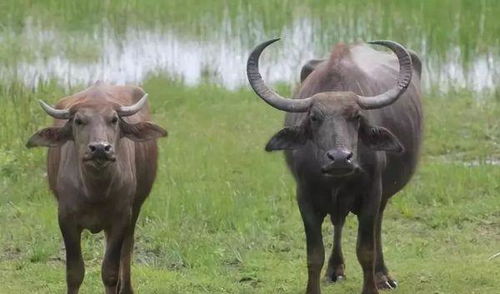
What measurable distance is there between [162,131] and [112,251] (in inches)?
28.0

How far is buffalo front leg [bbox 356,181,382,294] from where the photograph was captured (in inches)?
266

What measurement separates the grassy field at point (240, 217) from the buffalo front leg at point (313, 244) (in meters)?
0.58

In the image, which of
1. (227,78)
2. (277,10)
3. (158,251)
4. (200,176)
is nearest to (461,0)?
(277,10)

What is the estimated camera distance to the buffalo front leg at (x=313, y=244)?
6.80 meters

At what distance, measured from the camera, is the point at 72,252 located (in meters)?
6.52

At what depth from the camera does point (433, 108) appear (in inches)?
464

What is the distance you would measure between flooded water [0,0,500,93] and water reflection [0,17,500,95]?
0.5 inches

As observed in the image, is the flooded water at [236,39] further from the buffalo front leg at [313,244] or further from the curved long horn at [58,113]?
the curved long horn at [58,113]

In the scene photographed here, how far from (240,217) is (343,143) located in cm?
257

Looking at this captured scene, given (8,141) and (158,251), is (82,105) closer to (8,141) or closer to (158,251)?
(158,251)

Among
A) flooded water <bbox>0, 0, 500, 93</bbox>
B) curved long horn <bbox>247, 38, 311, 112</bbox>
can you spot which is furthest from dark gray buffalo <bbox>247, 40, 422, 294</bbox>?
flooded water <bbox>0, 0, 500, 93</bbox>

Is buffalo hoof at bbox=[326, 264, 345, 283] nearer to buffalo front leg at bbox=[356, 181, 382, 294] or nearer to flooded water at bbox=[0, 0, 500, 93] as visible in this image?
buffalo front leg at bbox=[356, 181, 382, 294]

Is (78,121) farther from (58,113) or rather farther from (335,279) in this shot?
(335,279)

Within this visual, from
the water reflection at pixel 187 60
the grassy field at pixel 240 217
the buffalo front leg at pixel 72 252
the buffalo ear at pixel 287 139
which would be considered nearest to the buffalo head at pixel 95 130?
the buffalo front leg at pixel 72 252
